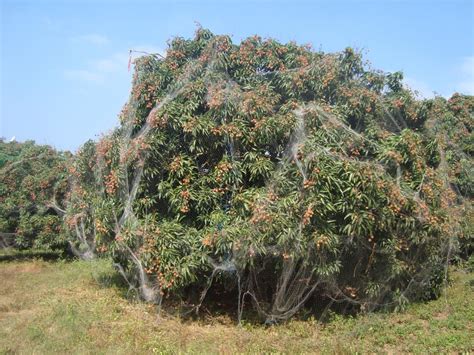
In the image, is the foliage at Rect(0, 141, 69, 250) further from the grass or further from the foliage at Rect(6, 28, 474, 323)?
the foliage at Rect(6, 28, 474, 323)

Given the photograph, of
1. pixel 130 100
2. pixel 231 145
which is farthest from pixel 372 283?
pixel 130 100

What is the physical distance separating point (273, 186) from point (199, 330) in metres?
2.36

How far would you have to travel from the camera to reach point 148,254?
6.78m

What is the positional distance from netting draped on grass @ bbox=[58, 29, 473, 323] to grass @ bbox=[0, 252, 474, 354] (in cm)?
41

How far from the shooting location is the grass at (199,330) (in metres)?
5.90

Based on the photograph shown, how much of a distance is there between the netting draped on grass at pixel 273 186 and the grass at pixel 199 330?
408 millimetres

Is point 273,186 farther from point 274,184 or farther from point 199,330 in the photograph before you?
point 199,330

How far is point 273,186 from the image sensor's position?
6598 mm

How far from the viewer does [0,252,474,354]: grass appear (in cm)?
590

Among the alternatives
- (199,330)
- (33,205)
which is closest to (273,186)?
(199,330)

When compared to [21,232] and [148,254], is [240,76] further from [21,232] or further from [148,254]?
[21,232]

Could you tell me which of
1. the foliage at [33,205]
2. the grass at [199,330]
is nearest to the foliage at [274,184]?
the grass at [199,330]

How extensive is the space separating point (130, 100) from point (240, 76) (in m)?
1.91

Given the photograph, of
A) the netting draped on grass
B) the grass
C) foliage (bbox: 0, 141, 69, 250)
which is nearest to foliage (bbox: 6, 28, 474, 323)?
the netting draped on grass
